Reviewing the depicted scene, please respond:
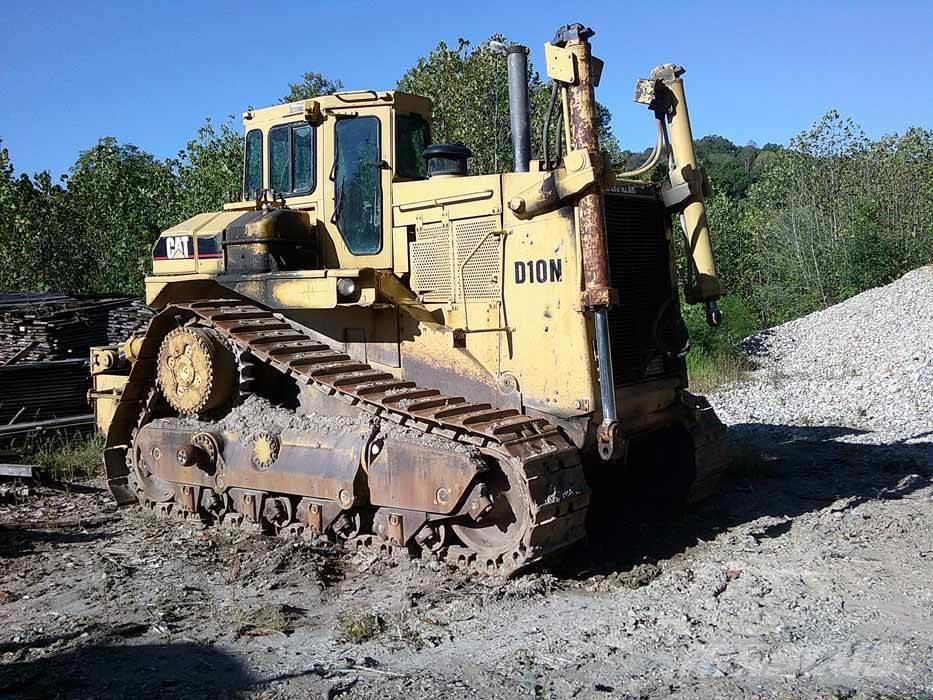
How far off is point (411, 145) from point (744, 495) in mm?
4566

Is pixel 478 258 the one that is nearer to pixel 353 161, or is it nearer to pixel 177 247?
pixel 353 161

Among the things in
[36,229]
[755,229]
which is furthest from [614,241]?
[755,229]

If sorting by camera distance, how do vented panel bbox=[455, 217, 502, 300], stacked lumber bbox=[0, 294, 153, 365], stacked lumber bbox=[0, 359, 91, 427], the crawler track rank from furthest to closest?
1. stacked lumber bbox=[0, 294, 153, 365]
2. stacked lumber bbox=[0, 359, 91, 427]
3. vented panel bbox=[455, 217, 502, 300]
4. the crawler track

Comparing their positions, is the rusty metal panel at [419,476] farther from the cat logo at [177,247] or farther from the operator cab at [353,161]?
the cat logo at [177,247]

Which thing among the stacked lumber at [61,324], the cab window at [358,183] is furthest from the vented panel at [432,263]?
the stacked lumber at [61,324]

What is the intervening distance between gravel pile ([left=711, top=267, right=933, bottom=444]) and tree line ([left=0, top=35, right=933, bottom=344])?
4.38 ft

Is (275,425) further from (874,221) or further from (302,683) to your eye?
(874,221)

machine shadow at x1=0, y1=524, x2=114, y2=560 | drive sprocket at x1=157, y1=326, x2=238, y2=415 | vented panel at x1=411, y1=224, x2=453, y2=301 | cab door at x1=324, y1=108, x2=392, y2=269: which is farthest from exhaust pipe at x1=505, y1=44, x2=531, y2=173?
machine shadow at x1=0, y1=524, x2=114, y2=560

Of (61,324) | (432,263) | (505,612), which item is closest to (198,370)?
(432,263)

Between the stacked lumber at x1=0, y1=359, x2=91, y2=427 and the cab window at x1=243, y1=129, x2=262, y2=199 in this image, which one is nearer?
the cab window at x1=243, y1=129, x2=262, y2=199

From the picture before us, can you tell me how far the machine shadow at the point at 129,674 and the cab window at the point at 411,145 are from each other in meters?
4.27

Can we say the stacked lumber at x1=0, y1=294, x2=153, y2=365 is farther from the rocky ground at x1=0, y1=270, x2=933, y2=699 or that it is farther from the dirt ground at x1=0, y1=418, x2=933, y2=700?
the dirt ground at x1=0, y1=418, x2=933, y2=700

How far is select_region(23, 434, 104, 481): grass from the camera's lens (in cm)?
1038

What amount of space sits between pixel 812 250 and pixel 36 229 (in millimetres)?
24275
